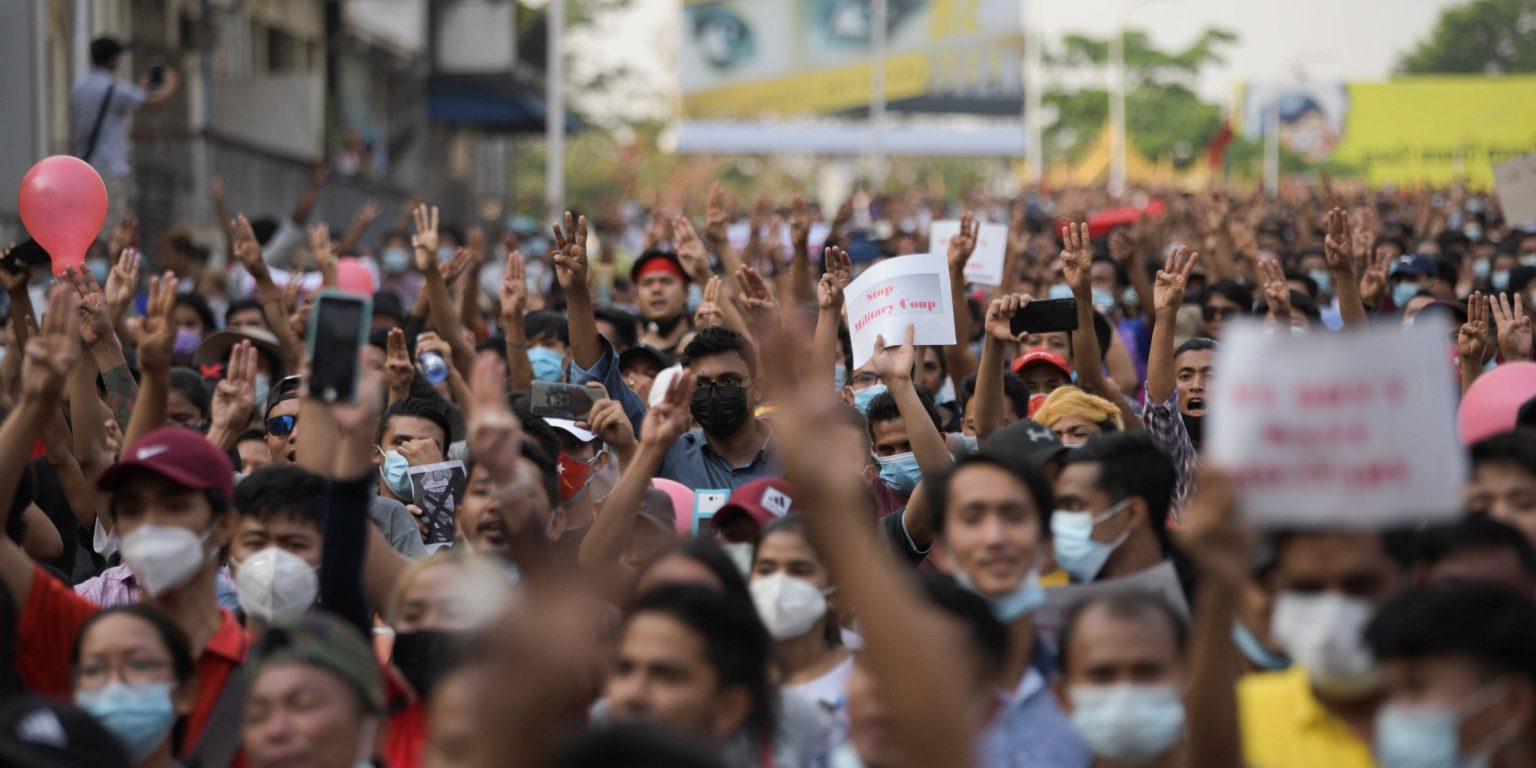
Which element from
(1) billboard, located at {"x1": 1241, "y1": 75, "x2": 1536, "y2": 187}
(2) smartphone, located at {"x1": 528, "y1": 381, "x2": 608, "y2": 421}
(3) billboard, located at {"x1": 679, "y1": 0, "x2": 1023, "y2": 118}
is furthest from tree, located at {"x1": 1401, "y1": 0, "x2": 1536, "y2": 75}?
(2) smartphone, located at {"x1": 528, "y1": 381, "x2": 608, "y2": 421}

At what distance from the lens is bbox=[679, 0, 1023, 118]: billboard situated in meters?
48.4

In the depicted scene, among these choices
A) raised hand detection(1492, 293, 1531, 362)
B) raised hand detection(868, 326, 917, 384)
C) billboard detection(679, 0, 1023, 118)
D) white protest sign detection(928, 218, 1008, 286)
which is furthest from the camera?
billboard detection(679, 0, 1023, 118)

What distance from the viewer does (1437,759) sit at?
346cm

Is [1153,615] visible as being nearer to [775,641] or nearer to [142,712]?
[775,641]

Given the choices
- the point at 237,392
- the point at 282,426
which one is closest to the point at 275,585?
the point at 237,392

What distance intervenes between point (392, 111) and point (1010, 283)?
2324 centimetres

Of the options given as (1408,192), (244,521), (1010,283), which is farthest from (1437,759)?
(1408,192)

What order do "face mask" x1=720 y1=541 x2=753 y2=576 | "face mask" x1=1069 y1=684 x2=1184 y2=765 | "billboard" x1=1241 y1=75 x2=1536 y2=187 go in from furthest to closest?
"billboard" x1=1241 y1=75 x2=1536 y2=187
"face mask" x1=720 y1=541 x2=753 y2=576
"face mask" x1=1069 y1=684 x2=1184 y2=765

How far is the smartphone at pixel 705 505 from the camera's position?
252 inches

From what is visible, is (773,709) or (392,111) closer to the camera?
(773,709)

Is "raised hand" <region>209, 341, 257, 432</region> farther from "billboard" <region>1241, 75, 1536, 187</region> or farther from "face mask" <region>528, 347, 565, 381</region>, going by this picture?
"billboard" <region>1241, 75, 1536, 187</region>

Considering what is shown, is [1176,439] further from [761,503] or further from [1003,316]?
[761,503]

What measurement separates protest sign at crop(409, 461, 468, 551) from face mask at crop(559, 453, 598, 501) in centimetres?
32

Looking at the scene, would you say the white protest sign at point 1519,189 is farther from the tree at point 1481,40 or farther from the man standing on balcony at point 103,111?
the tree at point 1481,40
